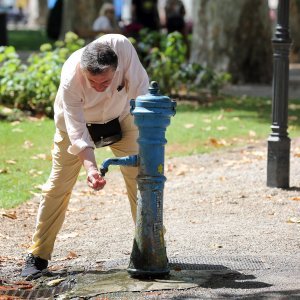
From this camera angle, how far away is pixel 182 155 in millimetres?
12203

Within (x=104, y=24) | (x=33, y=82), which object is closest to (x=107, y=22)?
(x=104, y=24)

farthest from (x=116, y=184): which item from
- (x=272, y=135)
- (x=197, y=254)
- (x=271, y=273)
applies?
(x=271, y=273)

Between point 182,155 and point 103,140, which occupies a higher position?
point 103,140

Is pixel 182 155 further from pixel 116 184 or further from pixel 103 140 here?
pixel 103 140

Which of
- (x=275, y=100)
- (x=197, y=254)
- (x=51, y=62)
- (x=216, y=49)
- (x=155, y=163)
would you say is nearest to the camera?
(x=155, y=163)

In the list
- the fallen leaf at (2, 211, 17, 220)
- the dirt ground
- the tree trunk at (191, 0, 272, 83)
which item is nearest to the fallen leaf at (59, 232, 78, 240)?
the dirt ground

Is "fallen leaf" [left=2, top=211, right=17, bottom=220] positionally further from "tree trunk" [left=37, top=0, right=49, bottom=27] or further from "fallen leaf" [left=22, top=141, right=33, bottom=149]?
"tree trunk" [left=37, top=0, right=49, bottom=27]

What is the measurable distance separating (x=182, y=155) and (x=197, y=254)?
5234 millimetres

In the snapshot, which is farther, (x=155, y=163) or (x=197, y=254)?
(x=197, y=254)

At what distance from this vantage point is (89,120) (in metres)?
6.39

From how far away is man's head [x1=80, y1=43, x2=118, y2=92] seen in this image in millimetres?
5809

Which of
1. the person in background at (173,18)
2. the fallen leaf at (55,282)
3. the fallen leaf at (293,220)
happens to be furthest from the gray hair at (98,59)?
the person in background at (173,18)

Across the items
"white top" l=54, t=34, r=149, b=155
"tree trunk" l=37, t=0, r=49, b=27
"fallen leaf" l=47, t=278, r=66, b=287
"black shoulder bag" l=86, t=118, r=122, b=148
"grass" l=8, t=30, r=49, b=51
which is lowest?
"tree trunk" l=37, t=0, r=49, b=27

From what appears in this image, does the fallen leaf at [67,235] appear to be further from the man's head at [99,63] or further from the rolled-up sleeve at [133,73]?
the man's head at [99,63]
